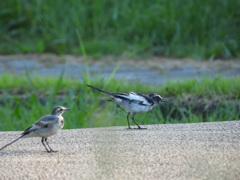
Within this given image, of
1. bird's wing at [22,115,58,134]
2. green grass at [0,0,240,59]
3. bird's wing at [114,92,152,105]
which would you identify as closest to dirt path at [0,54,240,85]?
green grass at [0,0,240,59]

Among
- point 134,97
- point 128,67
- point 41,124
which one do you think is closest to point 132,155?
point 41,124

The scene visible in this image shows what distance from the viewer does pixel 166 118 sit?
7.25m

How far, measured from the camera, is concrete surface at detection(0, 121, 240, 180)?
13.1 ft

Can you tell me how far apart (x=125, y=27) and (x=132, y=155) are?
7.54m

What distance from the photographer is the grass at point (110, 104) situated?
275 inches

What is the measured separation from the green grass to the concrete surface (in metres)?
5.65

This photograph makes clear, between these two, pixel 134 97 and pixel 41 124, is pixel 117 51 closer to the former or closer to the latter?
pixel 134 97

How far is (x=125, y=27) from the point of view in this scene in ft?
38.7

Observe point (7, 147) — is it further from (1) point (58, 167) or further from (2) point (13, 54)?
(2) point (13, 54)

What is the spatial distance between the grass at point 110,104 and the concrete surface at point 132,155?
4.32ft

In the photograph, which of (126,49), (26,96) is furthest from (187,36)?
(26,96)

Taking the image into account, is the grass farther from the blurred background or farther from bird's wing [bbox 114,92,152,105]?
bird's wing [bbox 114,92,152,105]

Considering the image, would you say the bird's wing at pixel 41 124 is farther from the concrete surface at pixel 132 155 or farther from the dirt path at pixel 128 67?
the dirt path at pixel 128 67

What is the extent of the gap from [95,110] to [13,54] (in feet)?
15.4
